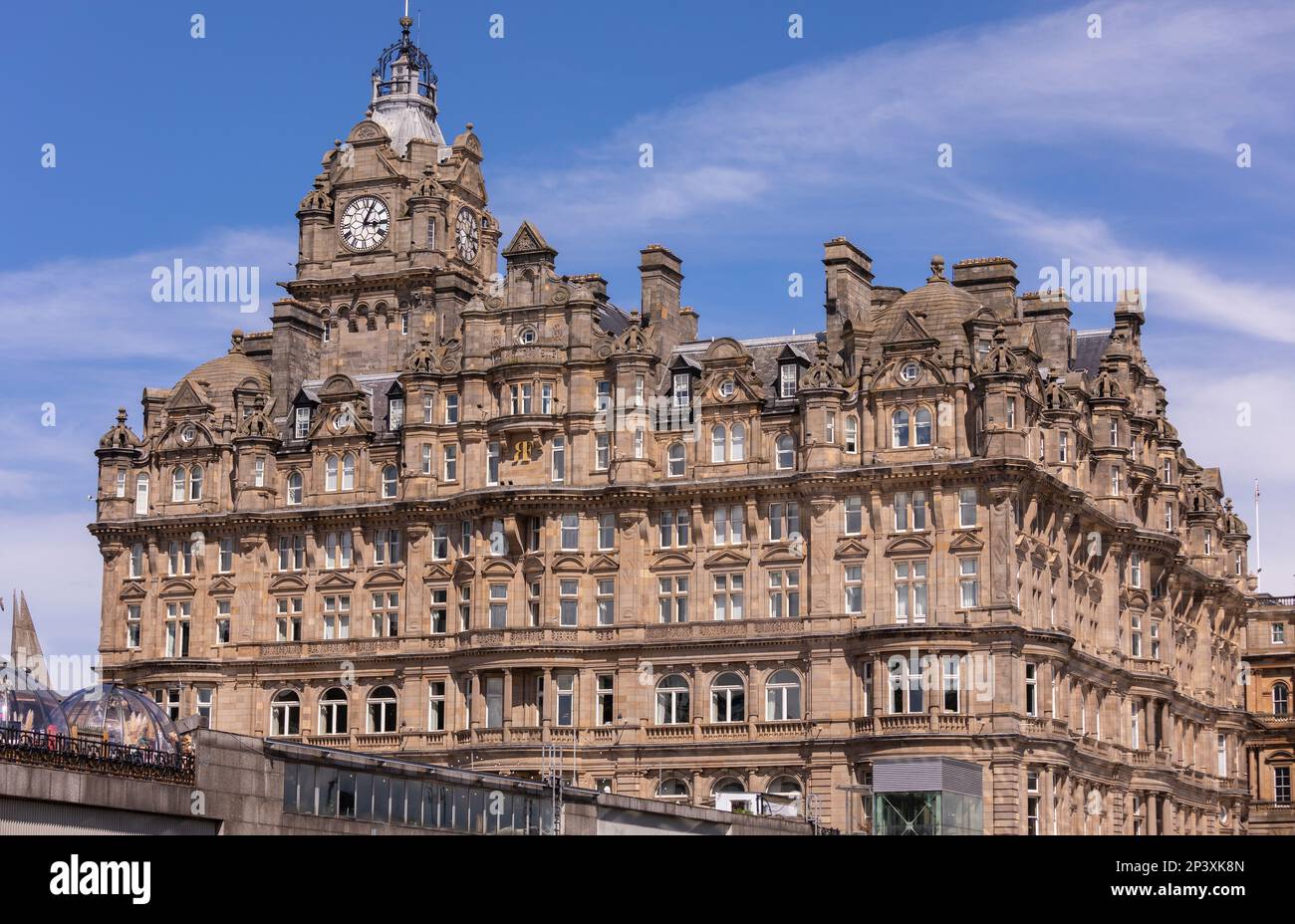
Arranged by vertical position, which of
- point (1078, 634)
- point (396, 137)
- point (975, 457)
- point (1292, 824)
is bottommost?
point (1292, 824)

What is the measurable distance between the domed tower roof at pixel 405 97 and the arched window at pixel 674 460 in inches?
1322

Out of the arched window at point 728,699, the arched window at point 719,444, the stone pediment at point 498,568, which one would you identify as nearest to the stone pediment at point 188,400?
the stone pediment at point 498,568

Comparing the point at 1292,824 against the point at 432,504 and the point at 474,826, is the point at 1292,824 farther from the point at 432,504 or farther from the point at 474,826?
the point at 474,826

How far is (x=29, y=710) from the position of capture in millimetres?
72312

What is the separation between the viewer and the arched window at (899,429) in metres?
116

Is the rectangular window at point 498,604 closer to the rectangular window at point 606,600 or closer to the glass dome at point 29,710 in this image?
the rectangular window at point 606,600

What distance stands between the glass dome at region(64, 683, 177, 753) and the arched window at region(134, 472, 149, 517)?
56712 millimetres

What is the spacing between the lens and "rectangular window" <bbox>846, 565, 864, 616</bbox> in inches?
4540

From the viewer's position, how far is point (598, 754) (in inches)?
4648

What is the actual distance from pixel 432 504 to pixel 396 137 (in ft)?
102

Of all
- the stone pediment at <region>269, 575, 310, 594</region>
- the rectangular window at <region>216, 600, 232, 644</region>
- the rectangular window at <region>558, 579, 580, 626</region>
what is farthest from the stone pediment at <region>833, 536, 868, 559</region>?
the rectangular window at <region>216, 600, 232, 644</region>

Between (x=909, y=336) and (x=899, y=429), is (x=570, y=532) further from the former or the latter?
(x=909, y=336)
